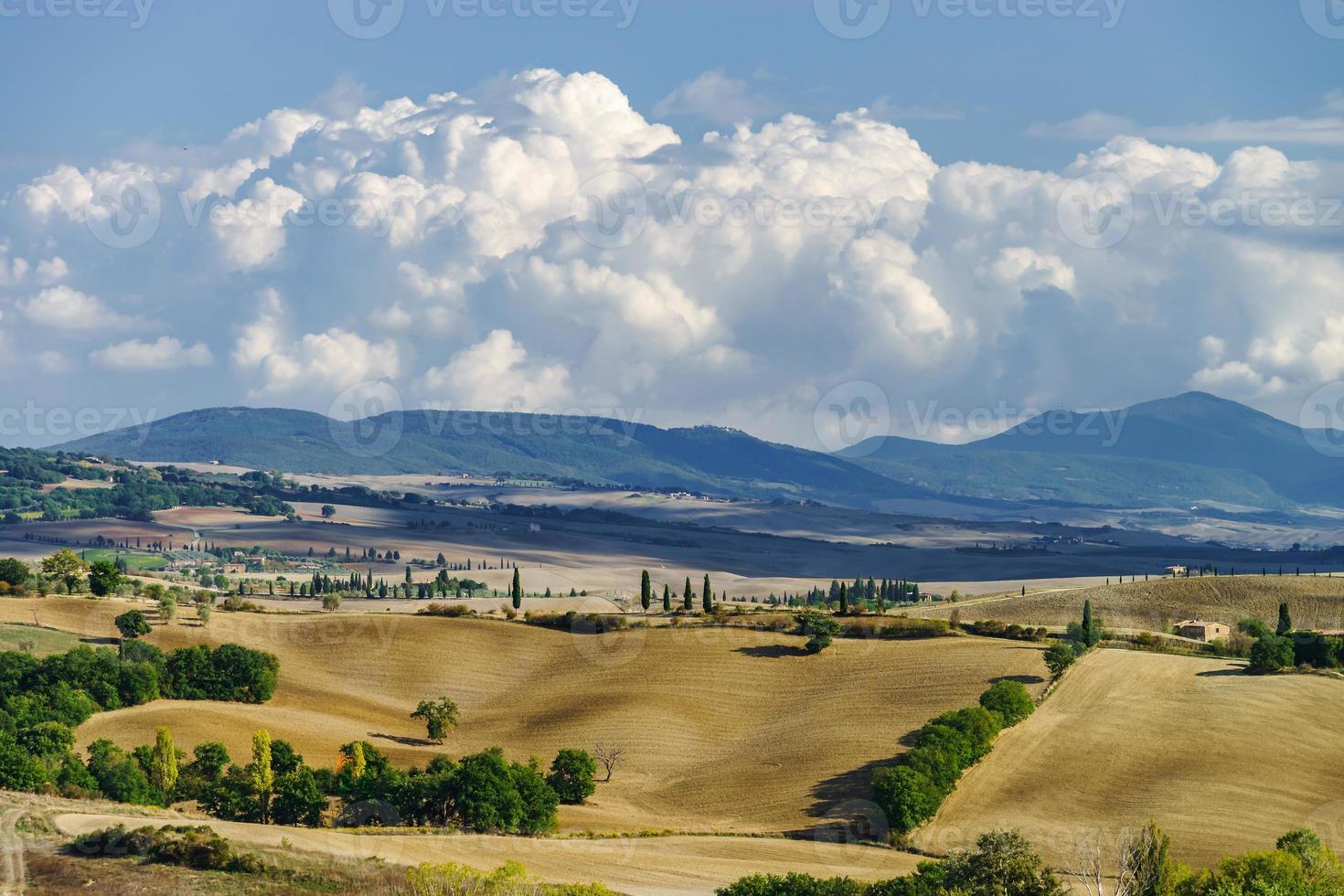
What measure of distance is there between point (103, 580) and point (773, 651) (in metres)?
61.0

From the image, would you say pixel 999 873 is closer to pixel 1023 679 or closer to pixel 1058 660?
pixel 1023 679

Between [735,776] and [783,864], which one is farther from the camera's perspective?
Answer: [735,776]

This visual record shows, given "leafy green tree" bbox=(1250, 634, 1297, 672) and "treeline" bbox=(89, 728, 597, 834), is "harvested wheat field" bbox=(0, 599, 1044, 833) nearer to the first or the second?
"treeline" bbox=(89, 728, 597, 834)

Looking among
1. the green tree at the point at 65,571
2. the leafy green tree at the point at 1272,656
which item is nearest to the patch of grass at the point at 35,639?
the green tree at the point at 65,571

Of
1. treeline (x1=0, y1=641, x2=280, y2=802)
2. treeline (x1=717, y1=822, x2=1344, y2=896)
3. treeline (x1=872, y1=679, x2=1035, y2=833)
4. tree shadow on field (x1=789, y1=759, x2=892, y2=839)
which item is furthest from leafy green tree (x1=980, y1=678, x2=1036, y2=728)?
treeline (x1=0, y1=641, x2=280, y2=802)

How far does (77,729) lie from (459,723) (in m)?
27.0

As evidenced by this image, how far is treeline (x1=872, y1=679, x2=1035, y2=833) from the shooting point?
87.6 metres

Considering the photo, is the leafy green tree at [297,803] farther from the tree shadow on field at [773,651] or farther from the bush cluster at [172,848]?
the tree shadow on field at [773,651]

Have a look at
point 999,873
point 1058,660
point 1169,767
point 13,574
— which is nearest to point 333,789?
point 999,873

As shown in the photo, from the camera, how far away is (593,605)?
183375 mm

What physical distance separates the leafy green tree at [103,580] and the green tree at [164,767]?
56.4 meters

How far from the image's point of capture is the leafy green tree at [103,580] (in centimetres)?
14338

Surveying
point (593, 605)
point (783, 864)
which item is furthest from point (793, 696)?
point (593, 605)

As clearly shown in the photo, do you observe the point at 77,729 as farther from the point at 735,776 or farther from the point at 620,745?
the point at 735,776
